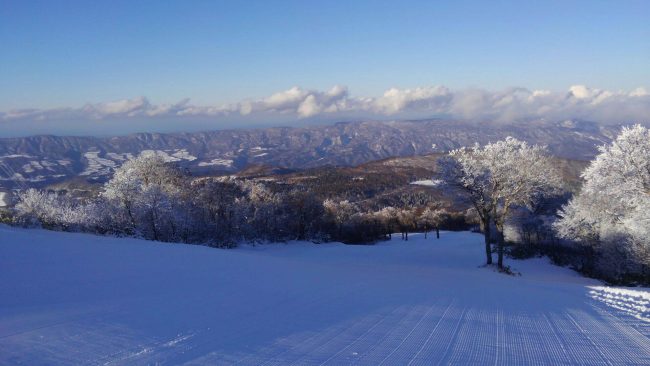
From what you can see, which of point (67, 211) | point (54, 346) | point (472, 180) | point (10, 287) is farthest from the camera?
point (67, 211)

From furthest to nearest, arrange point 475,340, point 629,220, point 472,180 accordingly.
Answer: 1. point 472,180
2. point 629,220
3. point 475,340

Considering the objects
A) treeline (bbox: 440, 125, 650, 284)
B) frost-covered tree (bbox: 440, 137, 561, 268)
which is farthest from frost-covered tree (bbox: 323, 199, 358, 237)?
frost-covered tree (bbox: 440, 137, 561, 268)

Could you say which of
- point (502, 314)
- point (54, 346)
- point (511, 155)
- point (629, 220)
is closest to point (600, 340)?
point (502, 314)

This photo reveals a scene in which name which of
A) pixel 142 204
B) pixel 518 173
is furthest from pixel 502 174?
pixel 142 204

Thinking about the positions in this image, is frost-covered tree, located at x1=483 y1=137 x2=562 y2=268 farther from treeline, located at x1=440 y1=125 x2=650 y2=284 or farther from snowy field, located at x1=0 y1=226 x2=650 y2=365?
snowy field, located at x1=0 y1=226 x2=650 y2=365

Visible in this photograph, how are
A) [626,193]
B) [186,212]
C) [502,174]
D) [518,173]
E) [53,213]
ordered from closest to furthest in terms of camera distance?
[626,193]
[518,173]
[502,174]
[53,213]
[186,212]

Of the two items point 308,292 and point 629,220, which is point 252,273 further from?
point 629,220

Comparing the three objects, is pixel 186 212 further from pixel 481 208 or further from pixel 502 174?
pixel 502 174

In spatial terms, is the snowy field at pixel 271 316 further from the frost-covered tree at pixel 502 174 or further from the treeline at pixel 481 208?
the frost-covered tree at pixel 502 174
